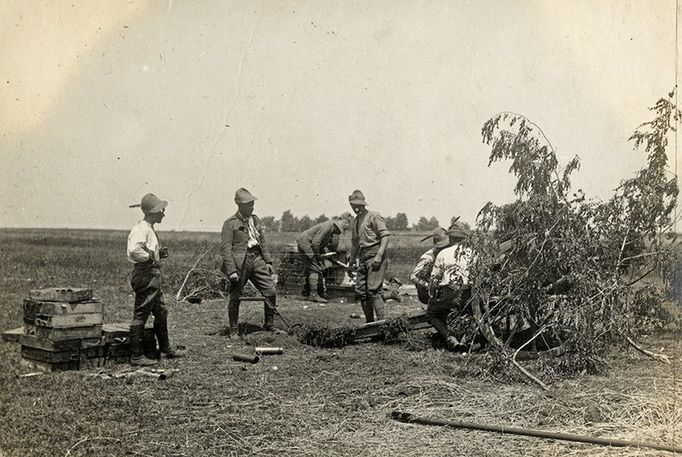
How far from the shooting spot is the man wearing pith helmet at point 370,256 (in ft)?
30.1

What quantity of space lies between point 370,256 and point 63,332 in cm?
449

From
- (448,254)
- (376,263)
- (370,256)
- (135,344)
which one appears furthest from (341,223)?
(135,344)

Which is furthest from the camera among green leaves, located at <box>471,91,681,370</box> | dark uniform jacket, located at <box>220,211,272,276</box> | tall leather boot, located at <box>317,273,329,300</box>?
tall leather boot, located at <box>317,273,329,300</box>

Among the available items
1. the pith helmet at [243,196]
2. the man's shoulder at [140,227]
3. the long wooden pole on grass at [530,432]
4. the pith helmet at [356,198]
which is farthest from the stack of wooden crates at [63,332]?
the pith helmet at [356,198]

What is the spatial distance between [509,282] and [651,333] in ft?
9.53

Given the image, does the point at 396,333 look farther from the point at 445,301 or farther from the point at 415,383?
the point at 415,383

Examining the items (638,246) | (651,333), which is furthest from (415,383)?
(651,333)

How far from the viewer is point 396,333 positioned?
26.5 ft

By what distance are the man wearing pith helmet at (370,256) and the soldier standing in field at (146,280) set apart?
3.07 meters

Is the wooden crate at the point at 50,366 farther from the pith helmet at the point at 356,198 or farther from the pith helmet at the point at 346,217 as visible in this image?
the pith helmet at the point at 346,217

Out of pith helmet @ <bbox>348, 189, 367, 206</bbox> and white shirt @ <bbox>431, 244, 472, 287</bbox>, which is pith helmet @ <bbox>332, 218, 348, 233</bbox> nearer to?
pith helmet @ <bbox>348, 189, 367, 206</bbox>

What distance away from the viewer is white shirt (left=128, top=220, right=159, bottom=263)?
277 inches

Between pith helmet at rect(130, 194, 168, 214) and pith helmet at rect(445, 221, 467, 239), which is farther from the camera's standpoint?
pith helmet at rect(445, 221, 467, 239)

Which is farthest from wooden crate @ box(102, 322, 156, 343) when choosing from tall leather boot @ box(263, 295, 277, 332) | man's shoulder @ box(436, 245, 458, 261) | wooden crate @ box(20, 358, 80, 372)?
man's shoulder @ box(436, 245, 458, 261)
